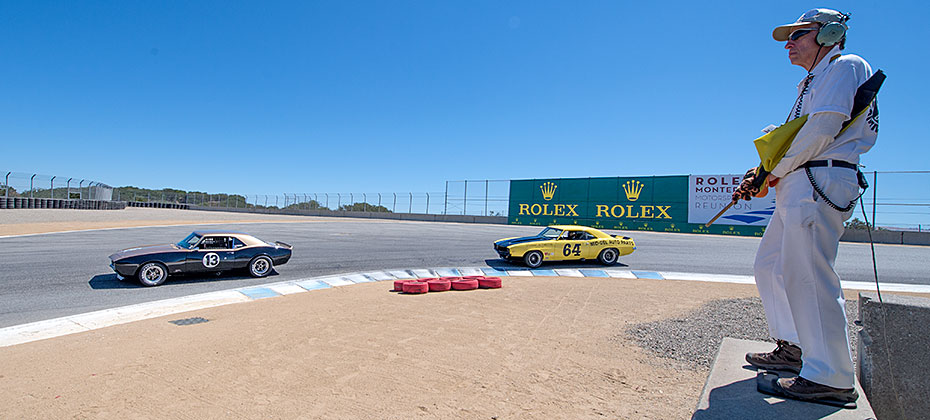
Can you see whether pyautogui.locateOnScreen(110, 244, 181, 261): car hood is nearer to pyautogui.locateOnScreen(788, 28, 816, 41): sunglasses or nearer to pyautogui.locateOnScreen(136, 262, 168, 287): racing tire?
pyautogui.locateOnScreen(136, 262, 168, 287): racing tire

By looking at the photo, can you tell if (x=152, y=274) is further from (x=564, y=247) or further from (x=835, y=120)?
(x=835, y=120)

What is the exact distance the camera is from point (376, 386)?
3.27 metres

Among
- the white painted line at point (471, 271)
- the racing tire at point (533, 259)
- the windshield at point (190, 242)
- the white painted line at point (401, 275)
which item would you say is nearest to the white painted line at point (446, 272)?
the white painted line at point (471, 271)

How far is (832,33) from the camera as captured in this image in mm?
2174

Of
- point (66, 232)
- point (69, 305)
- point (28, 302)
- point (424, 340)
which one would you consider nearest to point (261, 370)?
point (424, 340)

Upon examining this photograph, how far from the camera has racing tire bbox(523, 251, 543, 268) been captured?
11.0 meters

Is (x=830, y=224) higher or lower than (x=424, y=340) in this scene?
higher

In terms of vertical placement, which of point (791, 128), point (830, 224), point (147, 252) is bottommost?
point (147, 252)

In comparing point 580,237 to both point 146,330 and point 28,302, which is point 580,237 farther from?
point 28,302

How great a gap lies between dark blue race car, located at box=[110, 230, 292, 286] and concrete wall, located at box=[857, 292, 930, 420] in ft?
29.9

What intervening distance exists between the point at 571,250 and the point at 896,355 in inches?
370

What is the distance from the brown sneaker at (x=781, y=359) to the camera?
2.40 metres

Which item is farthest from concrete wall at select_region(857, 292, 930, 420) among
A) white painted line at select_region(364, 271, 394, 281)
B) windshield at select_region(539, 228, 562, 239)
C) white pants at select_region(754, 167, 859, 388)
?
windshield at select_region(539, 228, 562, 239)

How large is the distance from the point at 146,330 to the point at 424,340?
10.0 ft
